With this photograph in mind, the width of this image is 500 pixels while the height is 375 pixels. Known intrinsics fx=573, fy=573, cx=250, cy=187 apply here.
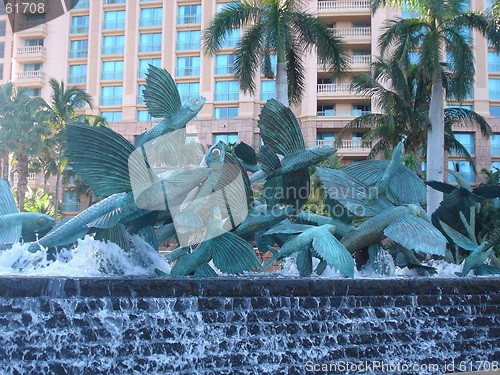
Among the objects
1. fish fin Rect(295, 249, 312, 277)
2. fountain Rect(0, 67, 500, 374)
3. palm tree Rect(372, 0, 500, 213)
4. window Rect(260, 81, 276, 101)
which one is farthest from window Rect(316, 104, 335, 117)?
fish fin Rect(295, 249, 312, 277)

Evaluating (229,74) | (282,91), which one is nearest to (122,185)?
(282,91)

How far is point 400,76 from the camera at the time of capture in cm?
2083

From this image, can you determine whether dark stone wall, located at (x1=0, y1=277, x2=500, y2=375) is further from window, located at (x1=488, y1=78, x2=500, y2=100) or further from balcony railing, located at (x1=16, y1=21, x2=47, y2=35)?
balcony railing, located at (x1=16, y1=21, x2=47, y2=35)

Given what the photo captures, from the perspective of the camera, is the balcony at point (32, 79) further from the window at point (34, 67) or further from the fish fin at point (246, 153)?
the fish fin at point (246, 153)

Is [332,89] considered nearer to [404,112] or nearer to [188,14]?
[188,14]

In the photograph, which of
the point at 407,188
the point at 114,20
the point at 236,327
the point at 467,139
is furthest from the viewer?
the point at 114,20

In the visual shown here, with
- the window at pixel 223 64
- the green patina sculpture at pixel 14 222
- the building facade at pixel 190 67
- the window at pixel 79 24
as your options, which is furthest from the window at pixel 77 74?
the green patina sculpture at pixel 14 222

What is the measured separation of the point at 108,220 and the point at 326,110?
28.6m

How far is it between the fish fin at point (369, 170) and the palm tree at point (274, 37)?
7.21m

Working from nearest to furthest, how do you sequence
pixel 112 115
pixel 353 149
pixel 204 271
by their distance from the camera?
pixel 204 271, pixel 353 149, pixel 112 115

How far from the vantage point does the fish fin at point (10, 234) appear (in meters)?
9.55

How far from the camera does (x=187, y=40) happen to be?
38.0 meters

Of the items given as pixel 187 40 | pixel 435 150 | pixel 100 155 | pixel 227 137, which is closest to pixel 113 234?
pixel 100 155

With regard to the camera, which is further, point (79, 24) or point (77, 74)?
point (79, 24)
